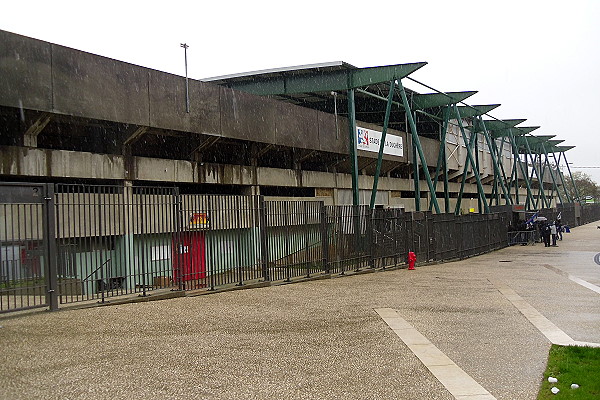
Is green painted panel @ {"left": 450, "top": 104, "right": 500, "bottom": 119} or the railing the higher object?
green painted panel @ {"left": 450, "top": 104, "right": 500, "bottom": 119}

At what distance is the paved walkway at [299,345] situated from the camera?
6684 mm

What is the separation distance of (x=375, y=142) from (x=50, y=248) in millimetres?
28209

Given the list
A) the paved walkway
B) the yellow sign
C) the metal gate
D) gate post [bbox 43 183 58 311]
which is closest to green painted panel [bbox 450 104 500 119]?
the paved walkway

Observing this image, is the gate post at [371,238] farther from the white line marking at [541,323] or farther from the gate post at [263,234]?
the white line marking at [541,323]

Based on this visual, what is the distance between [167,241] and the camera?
1362cm

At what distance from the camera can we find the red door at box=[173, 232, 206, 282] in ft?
45.0

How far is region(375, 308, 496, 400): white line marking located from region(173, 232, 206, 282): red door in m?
5.00

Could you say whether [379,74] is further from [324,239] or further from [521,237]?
[324,239]

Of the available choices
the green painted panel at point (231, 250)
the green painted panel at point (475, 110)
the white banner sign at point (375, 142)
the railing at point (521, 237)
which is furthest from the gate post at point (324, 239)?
the green painted panel at point (475, 110)

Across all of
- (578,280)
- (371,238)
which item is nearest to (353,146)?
(371,238)

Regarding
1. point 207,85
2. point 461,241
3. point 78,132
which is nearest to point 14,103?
point 78,132

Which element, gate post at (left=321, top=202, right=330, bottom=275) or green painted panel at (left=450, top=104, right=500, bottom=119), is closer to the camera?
gate post at (left=321, top=202, right=330, bottom=275)

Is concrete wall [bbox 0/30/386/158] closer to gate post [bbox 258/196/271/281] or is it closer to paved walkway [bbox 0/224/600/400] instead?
gate post [bbox 258/196/271/281]

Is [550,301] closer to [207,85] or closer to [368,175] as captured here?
[207,85]
